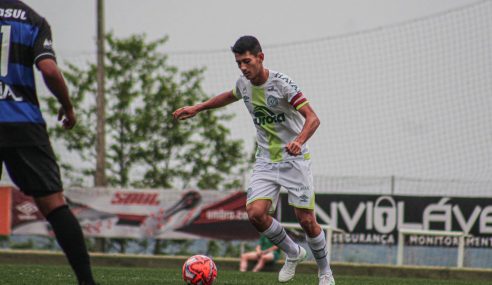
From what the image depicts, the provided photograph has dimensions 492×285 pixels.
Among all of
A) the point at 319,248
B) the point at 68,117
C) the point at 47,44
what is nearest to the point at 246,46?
the point at 319,248

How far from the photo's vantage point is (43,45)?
5.25m

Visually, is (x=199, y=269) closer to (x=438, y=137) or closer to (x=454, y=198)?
(x=454, y=198)

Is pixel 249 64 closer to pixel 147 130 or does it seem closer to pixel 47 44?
pixel 47 44

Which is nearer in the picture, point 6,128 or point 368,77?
point 6,128

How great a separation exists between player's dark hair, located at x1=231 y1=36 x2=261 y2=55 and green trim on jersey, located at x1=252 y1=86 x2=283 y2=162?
370 mm

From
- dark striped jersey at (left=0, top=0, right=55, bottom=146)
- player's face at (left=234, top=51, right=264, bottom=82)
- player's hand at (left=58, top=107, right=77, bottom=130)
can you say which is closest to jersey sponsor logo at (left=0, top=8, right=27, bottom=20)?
dark striped jersey at (left=0, top=0, right=55, bottom=146)

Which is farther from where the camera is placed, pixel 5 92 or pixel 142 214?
pixel 142 214

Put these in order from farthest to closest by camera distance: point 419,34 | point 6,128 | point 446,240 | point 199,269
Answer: point 419,34 → point 446,240 → point 199,269 → point 6,128

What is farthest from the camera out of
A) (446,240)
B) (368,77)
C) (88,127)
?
(88,127)

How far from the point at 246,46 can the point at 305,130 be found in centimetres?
87

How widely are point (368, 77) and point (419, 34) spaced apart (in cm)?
180

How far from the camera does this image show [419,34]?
1694 centimetres

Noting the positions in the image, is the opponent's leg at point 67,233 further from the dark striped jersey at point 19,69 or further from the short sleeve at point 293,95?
the short sleeve at point 293,95

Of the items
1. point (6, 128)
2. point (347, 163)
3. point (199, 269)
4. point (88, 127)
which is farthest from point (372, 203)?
point (88, 127)
